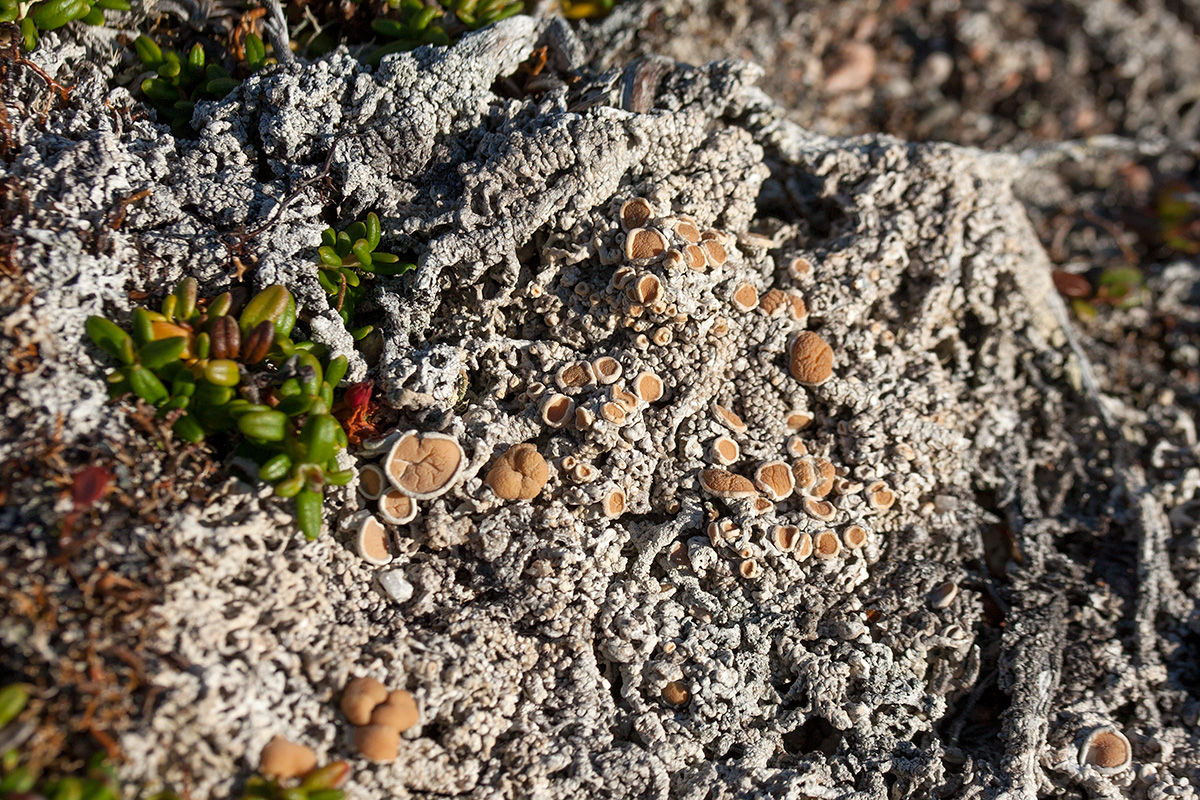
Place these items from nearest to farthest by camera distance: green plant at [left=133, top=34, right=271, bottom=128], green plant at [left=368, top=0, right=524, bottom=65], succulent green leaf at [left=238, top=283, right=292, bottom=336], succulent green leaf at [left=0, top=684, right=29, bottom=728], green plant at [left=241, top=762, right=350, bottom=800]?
1. succulent green leaf at [left=0, top=684, right=29, bottom=728]
2. green plant at [left=241, top=762, right=350, bottom=800]
3. succulent green leaf at [left=238, top=283, right=292, bottom=336]
4. green plant at [left=133, top=34, right=271, bottom=128]
5. green plant at [left=368, top=0, right=524, bottom=65]

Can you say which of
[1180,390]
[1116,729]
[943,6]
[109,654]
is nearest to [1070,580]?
[1116,729]

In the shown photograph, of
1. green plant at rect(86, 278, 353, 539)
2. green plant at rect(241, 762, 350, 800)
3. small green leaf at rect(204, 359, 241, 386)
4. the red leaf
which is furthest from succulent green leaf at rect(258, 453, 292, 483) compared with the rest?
green plant at rect(241, 762, 350, 800)

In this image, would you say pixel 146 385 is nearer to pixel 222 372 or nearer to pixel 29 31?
pixel 222 372

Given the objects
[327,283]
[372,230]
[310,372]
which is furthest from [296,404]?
[372,230]

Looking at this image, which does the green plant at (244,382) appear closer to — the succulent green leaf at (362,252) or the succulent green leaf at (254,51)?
the succulent green leaf at (362,252)

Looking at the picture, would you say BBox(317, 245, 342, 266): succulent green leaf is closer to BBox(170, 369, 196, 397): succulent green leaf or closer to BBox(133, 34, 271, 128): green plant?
BBox(170, 369, 196, 397): succulent green leaf

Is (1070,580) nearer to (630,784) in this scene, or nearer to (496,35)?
(630,784)
